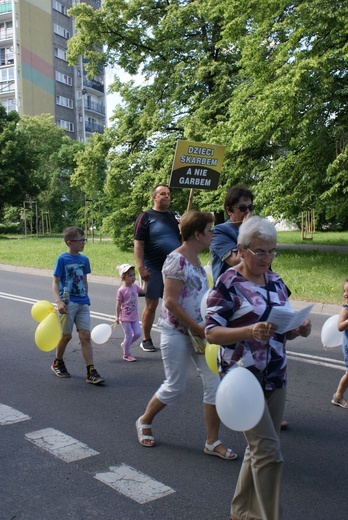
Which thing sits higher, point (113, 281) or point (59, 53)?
point (59, 53)

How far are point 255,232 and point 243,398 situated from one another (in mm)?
800

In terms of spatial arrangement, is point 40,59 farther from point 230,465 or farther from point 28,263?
point 230,465

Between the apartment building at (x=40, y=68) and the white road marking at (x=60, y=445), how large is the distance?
219 feet

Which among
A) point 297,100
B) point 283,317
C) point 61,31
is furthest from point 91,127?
point 283,317

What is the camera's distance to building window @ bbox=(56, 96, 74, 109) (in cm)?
7400

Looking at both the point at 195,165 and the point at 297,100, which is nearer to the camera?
the point at 195,165

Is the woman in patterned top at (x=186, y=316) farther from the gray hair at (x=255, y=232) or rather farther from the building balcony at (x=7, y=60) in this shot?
the building balcony at (x=7, y=60)

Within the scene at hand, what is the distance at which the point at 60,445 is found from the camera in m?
4.41

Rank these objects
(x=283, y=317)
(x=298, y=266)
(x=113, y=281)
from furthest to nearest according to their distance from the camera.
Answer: (x=298, y=266), (x=113, y=281), (x=283, y=317)

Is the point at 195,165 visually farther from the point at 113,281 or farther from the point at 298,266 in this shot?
the point at 298,266

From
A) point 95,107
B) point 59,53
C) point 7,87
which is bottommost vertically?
point 95,107

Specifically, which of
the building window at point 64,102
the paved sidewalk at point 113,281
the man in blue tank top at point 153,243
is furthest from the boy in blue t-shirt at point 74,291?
the building window at point 64,102

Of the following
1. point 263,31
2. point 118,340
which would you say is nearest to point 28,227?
point 263,31

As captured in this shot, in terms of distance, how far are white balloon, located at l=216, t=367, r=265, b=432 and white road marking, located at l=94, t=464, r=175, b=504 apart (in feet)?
3.49
